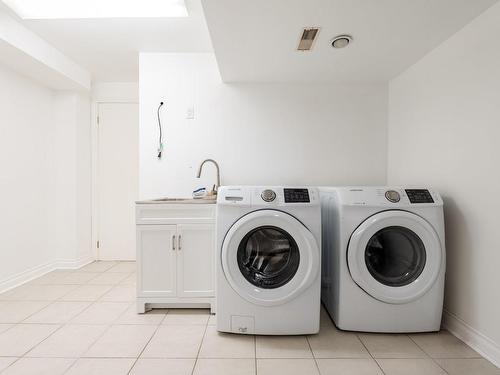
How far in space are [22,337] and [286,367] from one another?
164 centimetres

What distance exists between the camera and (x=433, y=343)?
1.83 meters

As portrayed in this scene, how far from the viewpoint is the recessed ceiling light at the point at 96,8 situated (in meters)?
2.19

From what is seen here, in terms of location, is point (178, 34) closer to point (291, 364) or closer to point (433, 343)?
point (291, 364)

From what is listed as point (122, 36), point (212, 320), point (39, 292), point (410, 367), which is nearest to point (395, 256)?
point (410, 367)

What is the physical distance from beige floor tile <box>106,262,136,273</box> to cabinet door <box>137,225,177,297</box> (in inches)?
48.7

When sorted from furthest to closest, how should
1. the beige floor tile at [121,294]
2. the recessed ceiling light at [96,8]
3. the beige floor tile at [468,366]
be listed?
the beige floor tile at [121,294], the recessed ceiling light at [96,8], the beige floor tile at [468,366]

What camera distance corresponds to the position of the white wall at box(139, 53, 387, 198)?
287 cm

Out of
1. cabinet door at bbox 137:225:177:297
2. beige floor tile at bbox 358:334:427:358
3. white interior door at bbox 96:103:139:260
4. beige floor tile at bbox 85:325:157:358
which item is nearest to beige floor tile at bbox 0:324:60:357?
beige floor tile at bbox 85:325:157:358

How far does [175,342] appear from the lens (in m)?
1.85

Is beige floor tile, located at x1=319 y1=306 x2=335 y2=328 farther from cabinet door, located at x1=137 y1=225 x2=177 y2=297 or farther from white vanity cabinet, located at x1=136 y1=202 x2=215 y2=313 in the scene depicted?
cabinet door, located at x1=137 y1=225 x2=177 y2=297

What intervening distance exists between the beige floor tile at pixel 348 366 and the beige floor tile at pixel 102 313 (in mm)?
1444

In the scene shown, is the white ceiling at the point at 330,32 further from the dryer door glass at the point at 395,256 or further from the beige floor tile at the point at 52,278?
the beige floor tile at the point at 52,278

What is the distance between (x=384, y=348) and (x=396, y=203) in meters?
0.87

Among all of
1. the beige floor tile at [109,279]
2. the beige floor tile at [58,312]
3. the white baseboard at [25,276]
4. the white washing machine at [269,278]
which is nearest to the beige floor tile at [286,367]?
the white washing machine at [269,278]
